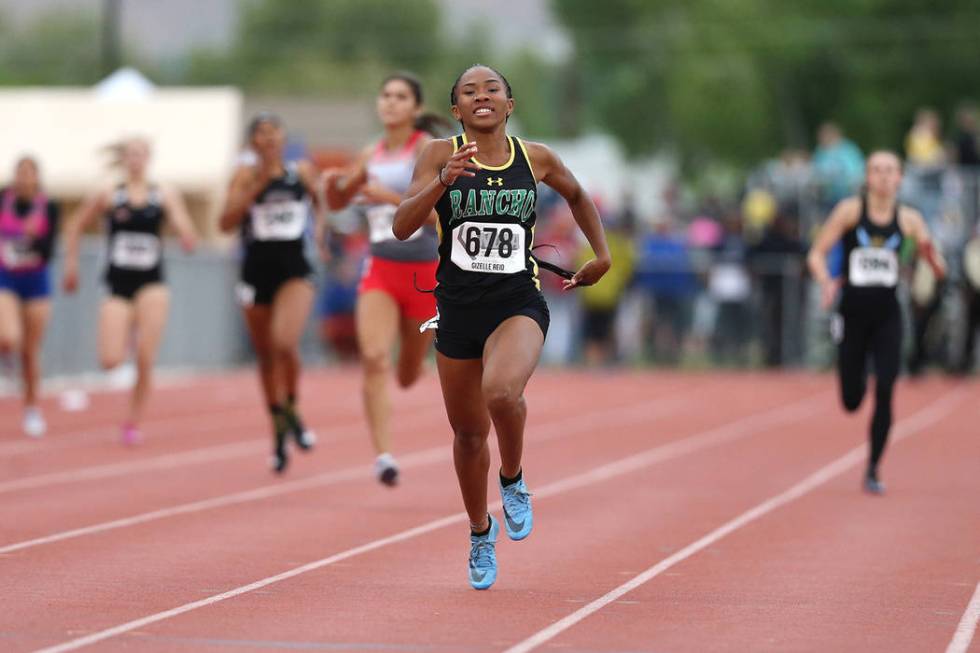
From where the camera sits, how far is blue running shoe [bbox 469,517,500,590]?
9.28 meters

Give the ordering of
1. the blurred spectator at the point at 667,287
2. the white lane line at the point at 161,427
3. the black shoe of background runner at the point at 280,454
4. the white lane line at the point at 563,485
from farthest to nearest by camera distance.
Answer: the blurred spectator at the point at 667,287
the white lane line at the point at 161,427
the black shoe of background runner at the point at 280,454
the white lane line at the point at 563,485

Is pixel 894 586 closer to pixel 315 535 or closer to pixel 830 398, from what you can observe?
pixel 315 535

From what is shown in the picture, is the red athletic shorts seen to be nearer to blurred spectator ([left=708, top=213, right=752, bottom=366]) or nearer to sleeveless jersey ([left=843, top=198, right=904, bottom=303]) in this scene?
sleeveless jersey ([left=843, top=198, right=904, bottom=303])

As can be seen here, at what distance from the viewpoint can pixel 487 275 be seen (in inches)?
358

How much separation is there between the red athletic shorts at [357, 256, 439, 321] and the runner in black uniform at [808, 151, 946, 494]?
257 centimetres

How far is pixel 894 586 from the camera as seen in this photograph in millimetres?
9688

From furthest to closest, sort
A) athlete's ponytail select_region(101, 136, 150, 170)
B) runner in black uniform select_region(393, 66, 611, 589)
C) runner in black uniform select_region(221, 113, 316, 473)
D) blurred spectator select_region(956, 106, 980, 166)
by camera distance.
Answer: blurred spectator select_region(956, 106, 980, 166) → athlete's ponytail select_region(101, 136, 150, 170) → runner in black uniform select_region(221, 113, 316, 473) → runner in black uniform select_region(393, 66, 611, 589)

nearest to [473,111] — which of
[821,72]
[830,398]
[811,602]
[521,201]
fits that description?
[521,201]

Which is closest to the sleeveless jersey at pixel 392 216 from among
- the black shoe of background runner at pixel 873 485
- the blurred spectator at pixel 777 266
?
the black shoe of background runner at pixel 873 485

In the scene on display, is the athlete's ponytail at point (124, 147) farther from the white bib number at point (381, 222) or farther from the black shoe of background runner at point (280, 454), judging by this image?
the white bib number at point (381, 222)

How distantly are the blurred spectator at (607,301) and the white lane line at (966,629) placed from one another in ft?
66.0

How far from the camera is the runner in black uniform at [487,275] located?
898 centimetres

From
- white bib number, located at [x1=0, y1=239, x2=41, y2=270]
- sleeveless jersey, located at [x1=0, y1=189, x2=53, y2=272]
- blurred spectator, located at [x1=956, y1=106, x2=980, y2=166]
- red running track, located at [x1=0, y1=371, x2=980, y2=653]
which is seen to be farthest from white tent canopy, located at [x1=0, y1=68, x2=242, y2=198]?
white bib number, located at [x1=0, y1=239, x2=41, y2=270]

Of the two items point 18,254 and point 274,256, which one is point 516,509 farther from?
point 18,254
